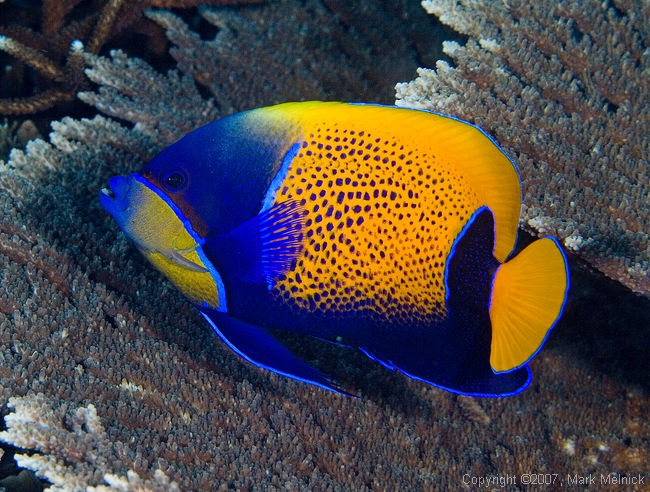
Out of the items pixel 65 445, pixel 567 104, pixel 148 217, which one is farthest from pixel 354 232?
pixel 567 104

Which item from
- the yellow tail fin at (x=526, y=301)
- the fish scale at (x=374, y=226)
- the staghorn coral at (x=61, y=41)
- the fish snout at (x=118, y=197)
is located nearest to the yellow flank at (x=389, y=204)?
the fish scale at (x=374, y=226)

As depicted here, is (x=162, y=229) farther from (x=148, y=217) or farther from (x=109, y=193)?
(x=109, y=193)

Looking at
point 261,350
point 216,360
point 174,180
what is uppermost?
point 174,180

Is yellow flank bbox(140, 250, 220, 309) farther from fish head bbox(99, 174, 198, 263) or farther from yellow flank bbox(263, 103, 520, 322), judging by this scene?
yellow flank bbox(263, 103, 520, 322)

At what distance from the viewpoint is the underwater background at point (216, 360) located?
1.73 metres

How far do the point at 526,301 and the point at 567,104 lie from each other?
5.26 feet

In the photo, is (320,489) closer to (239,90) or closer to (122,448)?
(122,448)

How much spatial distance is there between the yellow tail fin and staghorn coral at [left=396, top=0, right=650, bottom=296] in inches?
33.7

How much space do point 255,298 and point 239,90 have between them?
92.6 inches

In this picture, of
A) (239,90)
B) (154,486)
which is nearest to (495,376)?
(154,486)

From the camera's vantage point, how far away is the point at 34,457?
1.53 m

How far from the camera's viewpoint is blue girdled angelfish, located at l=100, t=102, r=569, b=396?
1.33m

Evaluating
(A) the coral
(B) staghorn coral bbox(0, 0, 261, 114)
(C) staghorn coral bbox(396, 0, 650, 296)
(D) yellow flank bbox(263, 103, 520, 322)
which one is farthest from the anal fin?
(B) staghorn coral bbox(0, 0, 261, 114)

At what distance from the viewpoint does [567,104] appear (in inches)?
98.8
